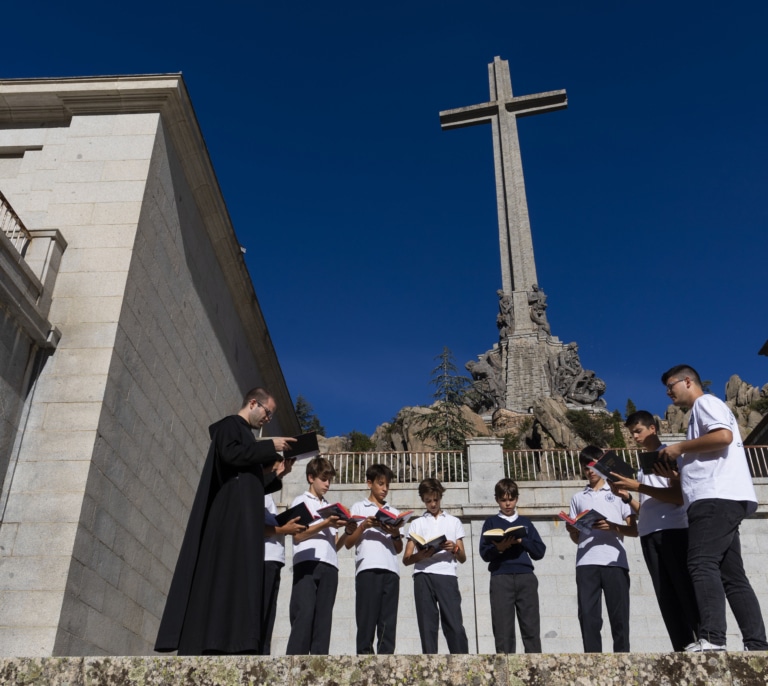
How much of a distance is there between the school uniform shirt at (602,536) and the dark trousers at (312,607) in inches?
87.3

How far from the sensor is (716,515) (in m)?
4.19

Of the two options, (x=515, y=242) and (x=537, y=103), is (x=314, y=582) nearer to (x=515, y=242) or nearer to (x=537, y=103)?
(x=515, y=242)

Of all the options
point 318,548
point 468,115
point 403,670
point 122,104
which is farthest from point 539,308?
point 403,670

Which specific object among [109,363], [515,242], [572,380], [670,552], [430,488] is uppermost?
[515,242]

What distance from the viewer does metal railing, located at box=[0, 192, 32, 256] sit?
7914 millimetres

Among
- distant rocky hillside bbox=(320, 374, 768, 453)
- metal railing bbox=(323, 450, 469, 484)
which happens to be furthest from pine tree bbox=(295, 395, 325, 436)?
metal railing bbox=(323, 450, 469, 484)

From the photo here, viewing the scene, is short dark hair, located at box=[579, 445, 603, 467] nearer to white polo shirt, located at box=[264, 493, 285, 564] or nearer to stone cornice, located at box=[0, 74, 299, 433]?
white polo shirt, located at box=[264, 493, 285, 564]

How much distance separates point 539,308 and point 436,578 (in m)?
Result: 32.1

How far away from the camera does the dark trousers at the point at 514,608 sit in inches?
241

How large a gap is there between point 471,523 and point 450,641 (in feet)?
19.8

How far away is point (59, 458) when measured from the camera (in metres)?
7.25

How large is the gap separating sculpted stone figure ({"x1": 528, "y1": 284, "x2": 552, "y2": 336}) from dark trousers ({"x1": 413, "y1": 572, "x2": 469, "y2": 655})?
31717mm

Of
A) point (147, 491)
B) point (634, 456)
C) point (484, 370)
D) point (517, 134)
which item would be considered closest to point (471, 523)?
point (634, 456)

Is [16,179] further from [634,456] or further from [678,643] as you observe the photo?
[634,456]
